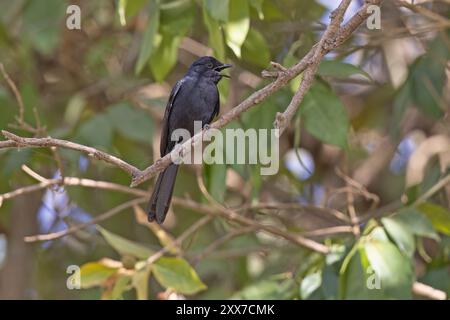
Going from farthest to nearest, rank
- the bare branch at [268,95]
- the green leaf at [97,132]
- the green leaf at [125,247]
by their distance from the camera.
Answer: the green leaf at [97,132], the green leaf at [125,247], the bare branch at [268,95]

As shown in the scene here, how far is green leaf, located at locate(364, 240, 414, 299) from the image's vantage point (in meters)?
3.98

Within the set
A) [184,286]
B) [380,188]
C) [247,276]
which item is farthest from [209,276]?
[184,286]

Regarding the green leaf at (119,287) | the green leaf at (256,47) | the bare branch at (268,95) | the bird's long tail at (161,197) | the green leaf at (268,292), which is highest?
the green leaf at (256,47)

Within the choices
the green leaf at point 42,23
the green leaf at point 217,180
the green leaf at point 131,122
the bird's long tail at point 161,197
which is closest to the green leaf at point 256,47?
the green leaf at point 217,180

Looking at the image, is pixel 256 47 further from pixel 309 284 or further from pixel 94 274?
pixel 94 274

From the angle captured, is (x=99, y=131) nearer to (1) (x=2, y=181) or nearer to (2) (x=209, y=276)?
(1) (x=2, y=181)

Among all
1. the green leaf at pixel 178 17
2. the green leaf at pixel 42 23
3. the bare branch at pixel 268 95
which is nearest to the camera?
the bare branch at pixel 268 95

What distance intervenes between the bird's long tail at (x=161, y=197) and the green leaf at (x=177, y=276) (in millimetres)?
290

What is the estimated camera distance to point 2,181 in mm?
5070

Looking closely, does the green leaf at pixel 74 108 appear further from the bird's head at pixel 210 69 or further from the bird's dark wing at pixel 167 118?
the bird's head at pixel 210 69

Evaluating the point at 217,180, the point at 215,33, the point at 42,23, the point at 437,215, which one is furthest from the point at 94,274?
the point at 42,23

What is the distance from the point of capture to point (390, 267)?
4.03 metres

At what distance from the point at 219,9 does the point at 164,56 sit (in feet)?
3.23

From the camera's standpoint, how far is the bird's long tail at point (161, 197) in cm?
415
